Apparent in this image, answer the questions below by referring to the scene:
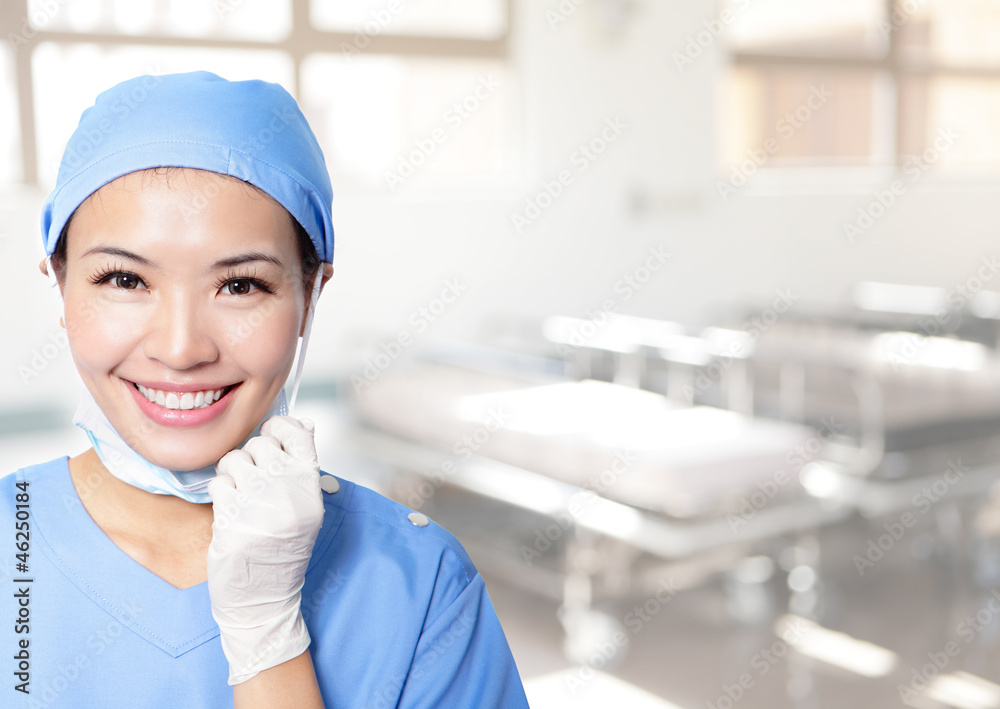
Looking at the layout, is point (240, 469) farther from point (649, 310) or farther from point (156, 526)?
point (649, 310)

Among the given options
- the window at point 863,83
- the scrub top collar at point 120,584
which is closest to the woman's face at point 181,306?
the scrub top collar at point 120,584

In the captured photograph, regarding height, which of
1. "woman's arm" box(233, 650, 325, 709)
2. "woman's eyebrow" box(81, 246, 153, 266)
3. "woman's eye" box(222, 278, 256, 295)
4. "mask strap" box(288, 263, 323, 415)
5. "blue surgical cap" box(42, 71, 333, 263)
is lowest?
"woman's arm" box(233, 650, 325, 709)

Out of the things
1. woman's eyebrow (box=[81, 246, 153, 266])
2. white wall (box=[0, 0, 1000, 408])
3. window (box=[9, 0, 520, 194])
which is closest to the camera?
woman's eyebrow (box=[81, 246, 153, 266])

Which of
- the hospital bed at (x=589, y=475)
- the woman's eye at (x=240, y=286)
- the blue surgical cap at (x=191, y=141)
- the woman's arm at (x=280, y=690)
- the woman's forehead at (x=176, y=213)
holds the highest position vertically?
the blue surgical cap at (x=191, y=141)

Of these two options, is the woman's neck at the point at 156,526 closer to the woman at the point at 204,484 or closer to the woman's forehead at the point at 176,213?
the woman at the point at 204,484

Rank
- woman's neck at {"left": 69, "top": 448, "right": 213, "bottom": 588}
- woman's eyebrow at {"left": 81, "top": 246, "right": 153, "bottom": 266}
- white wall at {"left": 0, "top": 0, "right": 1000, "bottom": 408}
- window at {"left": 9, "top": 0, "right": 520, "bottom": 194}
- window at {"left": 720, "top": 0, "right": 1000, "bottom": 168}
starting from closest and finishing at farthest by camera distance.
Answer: woman's eyebrow at {"left": 81, "top": 246, "right": 153, "bottom": 266}
woman's neck at {"left": 69, "top": 448, "right": 213, "bottom": 588}
window at {"left": 9, "top": 0, "right": 520, "bottom": 194}
white wall at {"left": 0, "top": 0, "right": 1000, "bottom": 408}
window at {"left": 720, "top": 0, "right": 1000, "bottom": 168}

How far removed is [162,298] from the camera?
0.75 meters

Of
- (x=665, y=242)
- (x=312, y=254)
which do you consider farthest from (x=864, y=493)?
(x=665, y=242)

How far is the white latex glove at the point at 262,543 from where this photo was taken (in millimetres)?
743

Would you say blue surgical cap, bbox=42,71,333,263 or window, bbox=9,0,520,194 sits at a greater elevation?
window, bbox=9,0,520,194

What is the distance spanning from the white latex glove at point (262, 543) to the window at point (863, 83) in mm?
5855

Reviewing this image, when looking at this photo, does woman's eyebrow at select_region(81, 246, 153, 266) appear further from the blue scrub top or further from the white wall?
the white wall

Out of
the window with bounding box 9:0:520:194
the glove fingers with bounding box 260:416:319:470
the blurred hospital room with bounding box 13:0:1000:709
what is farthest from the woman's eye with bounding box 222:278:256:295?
the window with bounding box 9:0:520:194

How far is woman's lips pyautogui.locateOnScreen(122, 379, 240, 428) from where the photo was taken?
2.59 ft
